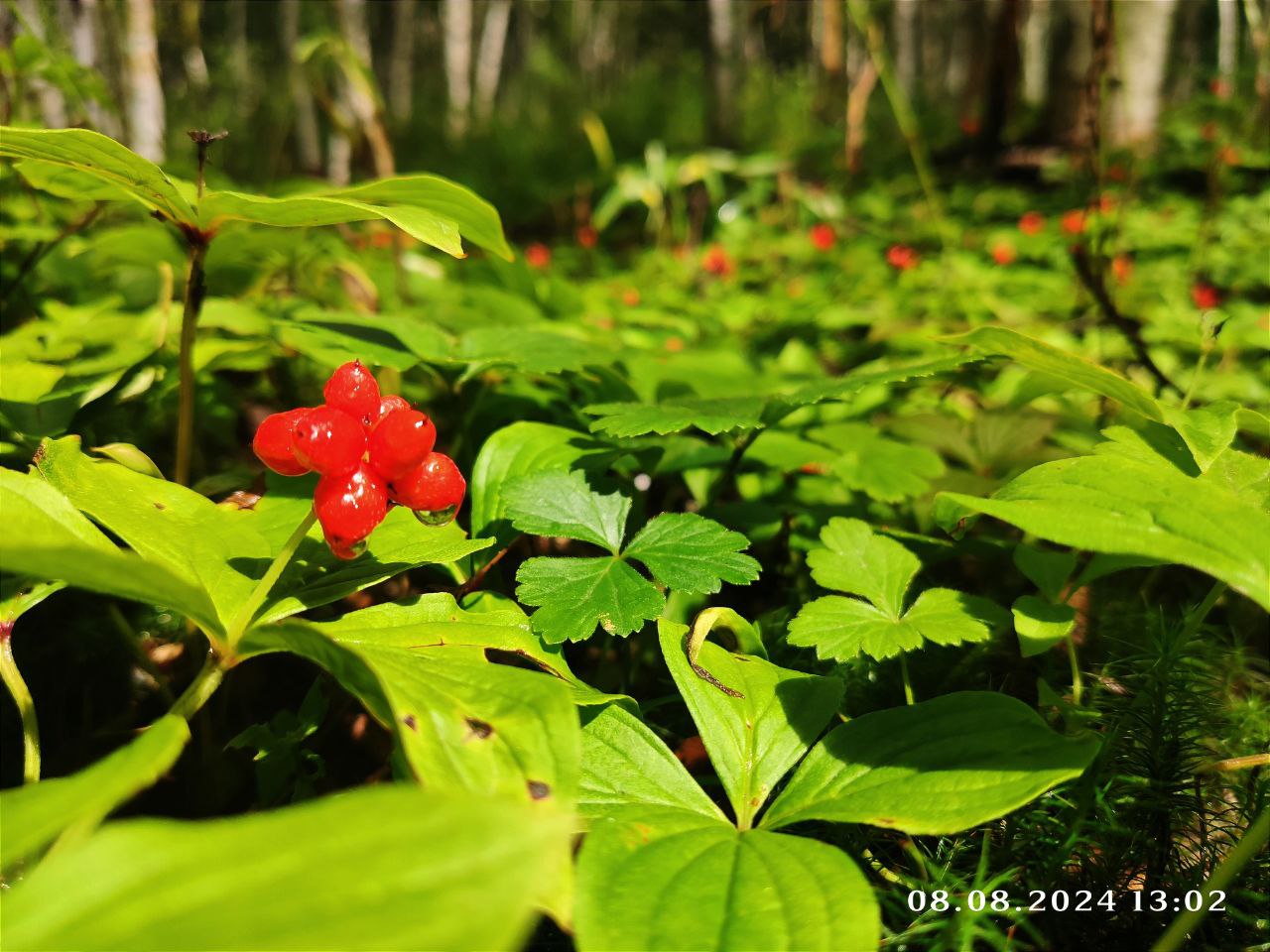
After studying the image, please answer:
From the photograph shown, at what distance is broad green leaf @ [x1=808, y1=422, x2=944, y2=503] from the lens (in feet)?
5.26

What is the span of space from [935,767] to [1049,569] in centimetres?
47

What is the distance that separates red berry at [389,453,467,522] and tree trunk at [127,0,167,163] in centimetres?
302

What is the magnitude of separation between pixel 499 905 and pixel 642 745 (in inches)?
21.6

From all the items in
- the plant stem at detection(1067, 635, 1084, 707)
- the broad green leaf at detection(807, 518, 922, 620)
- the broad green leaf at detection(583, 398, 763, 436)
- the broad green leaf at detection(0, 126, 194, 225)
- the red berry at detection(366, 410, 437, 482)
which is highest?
the broad green leaf at detection(0, 126, 194, 225)

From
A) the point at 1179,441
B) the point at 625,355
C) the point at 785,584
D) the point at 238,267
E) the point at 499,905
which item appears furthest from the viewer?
the point at 238,267

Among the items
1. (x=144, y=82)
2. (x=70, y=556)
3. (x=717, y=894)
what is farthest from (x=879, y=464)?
(x=144, y=82)

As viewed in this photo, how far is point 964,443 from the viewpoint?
6.00ft

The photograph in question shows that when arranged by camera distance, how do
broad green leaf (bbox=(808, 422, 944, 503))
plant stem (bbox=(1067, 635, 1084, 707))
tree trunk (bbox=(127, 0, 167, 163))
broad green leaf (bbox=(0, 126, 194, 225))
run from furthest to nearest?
tree trunk (bbox=(127, 0, 167, 163)) < broad green leaf (bbox=(808, 422, 944, 503)) < plant stem (bbox=(1067, 635, 1084, 707)) < broad green leaf (bbox=(0, 126, 194, 225))

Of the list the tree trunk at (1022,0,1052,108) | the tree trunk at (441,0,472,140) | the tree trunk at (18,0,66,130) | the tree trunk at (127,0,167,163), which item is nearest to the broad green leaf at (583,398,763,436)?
the tree trunk at (127,0,167,163)

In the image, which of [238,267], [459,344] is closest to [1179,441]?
[459,344]

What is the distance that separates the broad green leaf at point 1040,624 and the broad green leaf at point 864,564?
0.63ft

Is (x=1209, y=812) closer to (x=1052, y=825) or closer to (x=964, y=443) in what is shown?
(x=1052, y=825)

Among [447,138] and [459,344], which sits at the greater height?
[447,138]

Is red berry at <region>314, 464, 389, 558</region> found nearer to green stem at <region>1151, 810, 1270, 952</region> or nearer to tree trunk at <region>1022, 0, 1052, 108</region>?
green stem at <region>1151, 810, 1270, 952</region>
